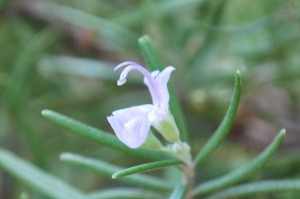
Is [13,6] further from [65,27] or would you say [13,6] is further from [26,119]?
[26,119]

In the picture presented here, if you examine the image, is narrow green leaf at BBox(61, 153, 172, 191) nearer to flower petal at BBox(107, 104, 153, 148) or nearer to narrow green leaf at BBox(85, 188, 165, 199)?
narrow green leaf at BBox(85, 188, 165, 199)

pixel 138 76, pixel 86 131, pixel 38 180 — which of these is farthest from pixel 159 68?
pixel 138 76

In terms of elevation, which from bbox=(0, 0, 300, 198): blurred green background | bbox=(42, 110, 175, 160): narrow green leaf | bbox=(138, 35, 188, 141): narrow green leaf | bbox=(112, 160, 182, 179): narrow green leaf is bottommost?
bbox=(112, 160, 182, 179): narrow green leaf

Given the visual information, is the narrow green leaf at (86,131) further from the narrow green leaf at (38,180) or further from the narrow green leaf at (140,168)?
the narrow green leaf at (38,180)

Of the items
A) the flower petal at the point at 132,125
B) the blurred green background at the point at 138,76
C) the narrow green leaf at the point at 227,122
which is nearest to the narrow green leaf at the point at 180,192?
the narrow green leaf at the point at 227,122

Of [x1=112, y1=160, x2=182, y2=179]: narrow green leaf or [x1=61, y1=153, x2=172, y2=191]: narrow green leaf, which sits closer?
[x1=112, y1=160, x2=182, y2=179]: narrow green leaf

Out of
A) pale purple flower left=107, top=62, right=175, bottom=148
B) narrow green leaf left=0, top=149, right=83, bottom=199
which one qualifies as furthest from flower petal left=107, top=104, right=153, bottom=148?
narrow green leaf left=0, top=149, right=83, bottom=199

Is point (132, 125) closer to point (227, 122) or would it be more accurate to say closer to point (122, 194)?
point (227, 122)
